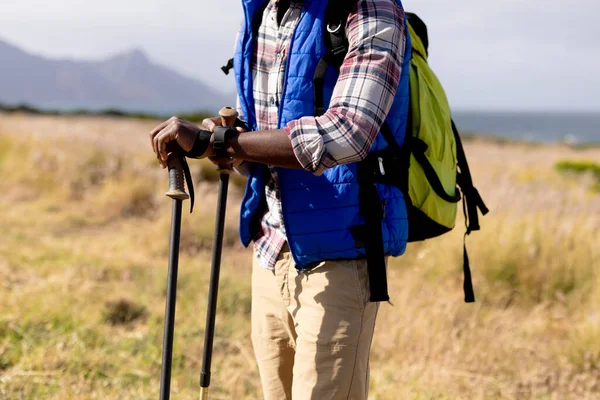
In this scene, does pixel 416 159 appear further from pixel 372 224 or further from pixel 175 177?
pixel 175 177

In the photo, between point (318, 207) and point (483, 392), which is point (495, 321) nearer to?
point (483, 392)

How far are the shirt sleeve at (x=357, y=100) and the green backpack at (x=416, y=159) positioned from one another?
81 millimetres

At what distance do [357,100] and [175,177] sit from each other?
58cm

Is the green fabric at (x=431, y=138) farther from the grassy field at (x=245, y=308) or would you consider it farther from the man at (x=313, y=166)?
the grassy field at (x=245, y=308)

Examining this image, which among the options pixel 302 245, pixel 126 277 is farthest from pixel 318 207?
pixel 126 277

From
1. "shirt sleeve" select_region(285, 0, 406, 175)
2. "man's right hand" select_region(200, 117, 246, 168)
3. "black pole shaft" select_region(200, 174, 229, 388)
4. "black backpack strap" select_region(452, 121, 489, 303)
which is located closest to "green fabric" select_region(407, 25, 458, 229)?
"black backpack strap" select_region(452, 121, 489, 303)

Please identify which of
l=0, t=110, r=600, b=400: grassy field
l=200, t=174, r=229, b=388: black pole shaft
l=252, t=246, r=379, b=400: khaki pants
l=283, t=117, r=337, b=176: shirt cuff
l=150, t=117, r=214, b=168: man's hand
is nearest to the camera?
l=283, t=117, r=337, b=176: shirt cuff

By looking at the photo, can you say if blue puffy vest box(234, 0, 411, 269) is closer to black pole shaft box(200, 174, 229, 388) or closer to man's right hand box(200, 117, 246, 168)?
man's right hand box(200, 117, 246, 168)

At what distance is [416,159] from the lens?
186 centimetres

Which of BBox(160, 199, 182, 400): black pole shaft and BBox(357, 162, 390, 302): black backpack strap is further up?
BBox(357, 162, 390, 302): black backpack strap

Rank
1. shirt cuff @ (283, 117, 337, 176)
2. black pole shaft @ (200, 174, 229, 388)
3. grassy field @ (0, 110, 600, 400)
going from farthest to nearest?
grassy field @ (0, 110, 600, 400) < black pole shaft @ (200, 174, 229, 388) < shirt cuff @ (283, 117, 337, 176)

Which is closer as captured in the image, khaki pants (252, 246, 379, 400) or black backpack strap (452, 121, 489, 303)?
khaki pants (252, 246, 379, 400)

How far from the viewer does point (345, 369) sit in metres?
1.80

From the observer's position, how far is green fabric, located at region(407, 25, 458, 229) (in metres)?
1.86
